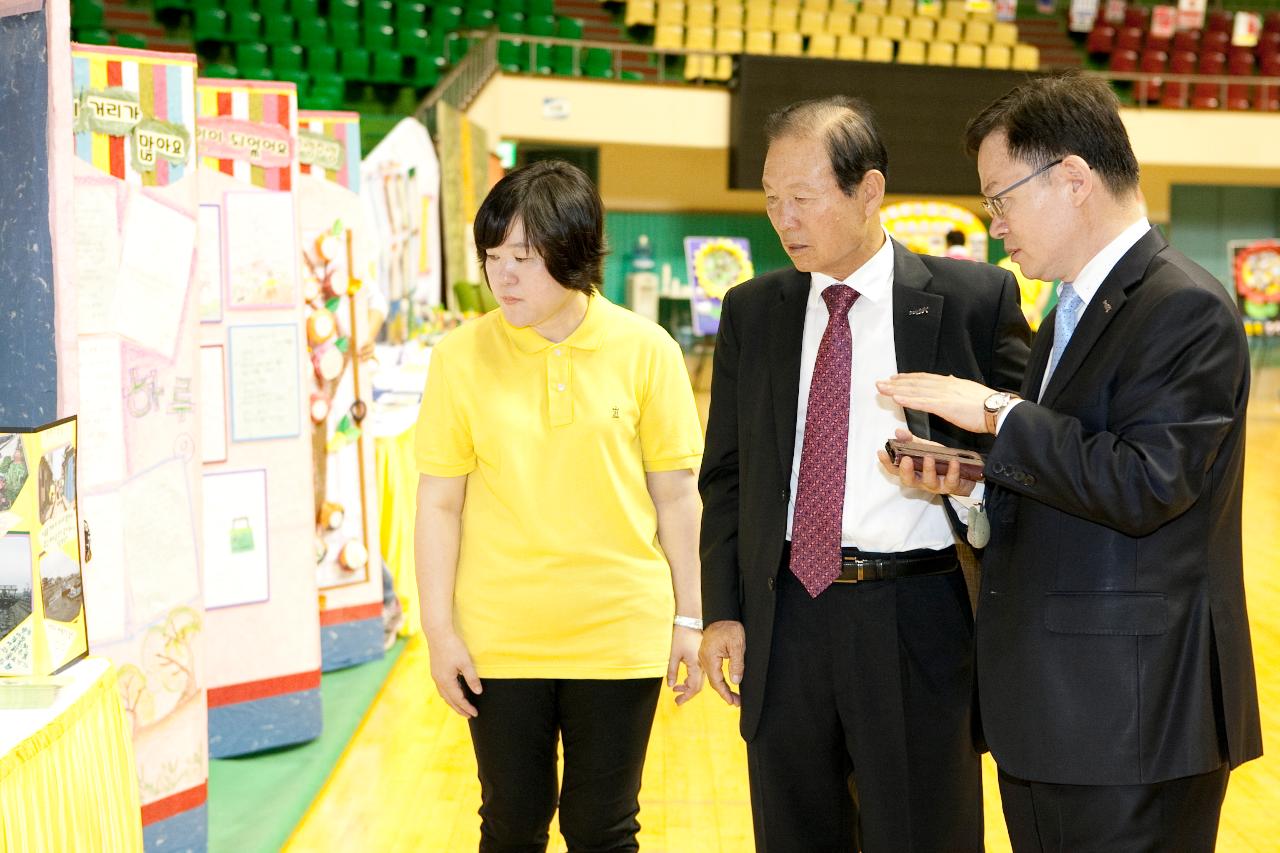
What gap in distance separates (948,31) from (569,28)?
448cm

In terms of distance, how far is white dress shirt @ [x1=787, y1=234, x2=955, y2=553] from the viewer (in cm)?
186

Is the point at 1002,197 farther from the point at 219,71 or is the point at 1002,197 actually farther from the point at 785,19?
the point at 785,19

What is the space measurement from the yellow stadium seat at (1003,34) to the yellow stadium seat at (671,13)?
382 cm

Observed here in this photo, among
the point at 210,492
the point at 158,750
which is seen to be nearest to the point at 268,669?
the point at 210,492

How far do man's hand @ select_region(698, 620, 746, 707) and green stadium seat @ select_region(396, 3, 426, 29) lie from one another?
11878 millimetres

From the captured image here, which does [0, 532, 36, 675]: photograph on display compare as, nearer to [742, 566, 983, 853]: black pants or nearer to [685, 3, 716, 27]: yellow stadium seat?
[742, 566, 983, 853]: black pants

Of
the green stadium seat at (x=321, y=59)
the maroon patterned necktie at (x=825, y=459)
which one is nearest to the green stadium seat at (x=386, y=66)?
the green stadium seat at (x=321, y=59)

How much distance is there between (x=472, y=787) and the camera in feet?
11.3

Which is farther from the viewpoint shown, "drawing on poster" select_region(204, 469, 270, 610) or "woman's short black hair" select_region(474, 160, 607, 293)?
"drawing on poster" select_region(204, 469, 270, 610)

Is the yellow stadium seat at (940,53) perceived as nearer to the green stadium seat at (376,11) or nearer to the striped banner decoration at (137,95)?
the green stadium seat at (376,11)

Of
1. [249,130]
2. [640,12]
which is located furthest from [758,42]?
[249,130]

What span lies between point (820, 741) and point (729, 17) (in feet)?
43.7

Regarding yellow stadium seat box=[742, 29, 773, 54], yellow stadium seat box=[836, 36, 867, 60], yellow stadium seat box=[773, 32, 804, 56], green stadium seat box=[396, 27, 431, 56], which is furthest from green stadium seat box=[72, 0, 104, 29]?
yellow stadium seat box=[836, 36, 867, 60]

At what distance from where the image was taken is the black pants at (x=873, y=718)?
6.07ft
